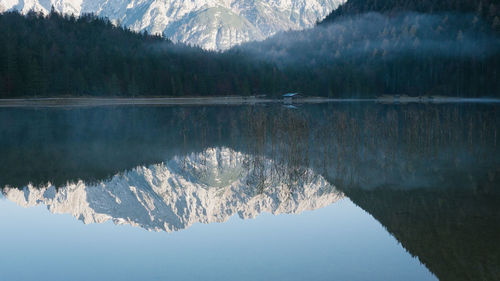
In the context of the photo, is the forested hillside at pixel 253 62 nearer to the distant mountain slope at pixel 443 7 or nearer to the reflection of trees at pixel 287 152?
the distant mountain slope at pixel 443 7

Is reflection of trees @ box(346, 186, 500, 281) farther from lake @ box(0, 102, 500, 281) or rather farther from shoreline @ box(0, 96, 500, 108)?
shoreline @ box(0, 96, 500, 108)

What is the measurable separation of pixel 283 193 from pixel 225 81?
129 m

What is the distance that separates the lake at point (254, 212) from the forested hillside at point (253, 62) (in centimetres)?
8955

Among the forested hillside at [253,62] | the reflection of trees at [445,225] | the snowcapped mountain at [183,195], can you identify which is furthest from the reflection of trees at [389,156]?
the forested hillside at [253,62]

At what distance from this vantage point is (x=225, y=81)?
5659 inches

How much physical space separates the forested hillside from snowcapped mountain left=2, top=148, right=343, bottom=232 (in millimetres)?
90722

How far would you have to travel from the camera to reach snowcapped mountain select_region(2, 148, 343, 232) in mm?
14320

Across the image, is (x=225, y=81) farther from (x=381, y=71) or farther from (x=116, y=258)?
(x=116, y=258)

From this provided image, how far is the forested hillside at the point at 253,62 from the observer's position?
115062mm

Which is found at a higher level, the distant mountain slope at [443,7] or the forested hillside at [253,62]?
the distant mountain slope at [443,7]

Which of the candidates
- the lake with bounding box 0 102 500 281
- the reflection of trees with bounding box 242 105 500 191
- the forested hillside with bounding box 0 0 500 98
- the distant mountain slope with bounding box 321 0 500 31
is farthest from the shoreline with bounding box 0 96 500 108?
the lake with bounding box 0 102 500 281

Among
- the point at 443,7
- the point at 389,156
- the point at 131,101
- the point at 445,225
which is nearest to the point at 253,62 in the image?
the point at 131,101

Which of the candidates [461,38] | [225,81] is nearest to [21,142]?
[225,81]

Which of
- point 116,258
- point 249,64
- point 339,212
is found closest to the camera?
point 116,258
